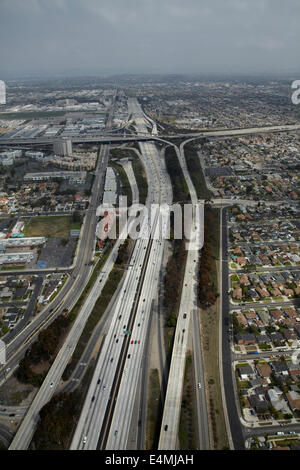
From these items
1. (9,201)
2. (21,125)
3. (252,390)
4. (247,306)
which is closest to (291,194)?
(247,306)

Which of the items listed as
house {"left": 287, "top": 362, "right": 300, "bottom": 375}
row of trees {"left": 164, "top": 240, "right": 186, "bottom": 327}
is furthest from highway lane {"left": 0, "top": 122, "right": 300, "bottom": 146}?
house {"left": 287, "top": 362, "right": 300, "bottom": 375}

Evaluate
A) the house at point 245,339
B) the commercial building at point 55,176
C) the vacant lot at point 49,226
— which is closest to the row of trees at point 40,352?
the house at point 245,339

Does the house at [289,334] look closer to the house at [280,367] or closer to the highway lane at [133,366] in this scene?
the house at [280,367]

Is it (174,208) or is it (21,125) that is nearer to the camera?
(174,208)

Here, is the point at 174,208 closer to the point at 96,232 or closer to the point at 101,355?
the point at 96,232

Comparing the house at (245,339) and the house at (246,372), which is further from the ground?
the house at (245,339)

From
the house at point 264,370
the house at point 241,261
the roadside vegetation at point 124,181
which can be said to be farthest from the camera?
the roadside vegetation at point 124,181

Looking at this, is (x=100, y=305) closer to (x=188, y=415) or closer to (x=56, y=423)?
(x=56, y=423)

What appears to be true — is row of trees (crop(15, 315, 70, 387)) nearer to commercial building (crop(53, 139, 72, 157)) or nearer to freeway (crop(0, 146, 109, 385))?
freeway (crop(0, 146, 109, 385))
